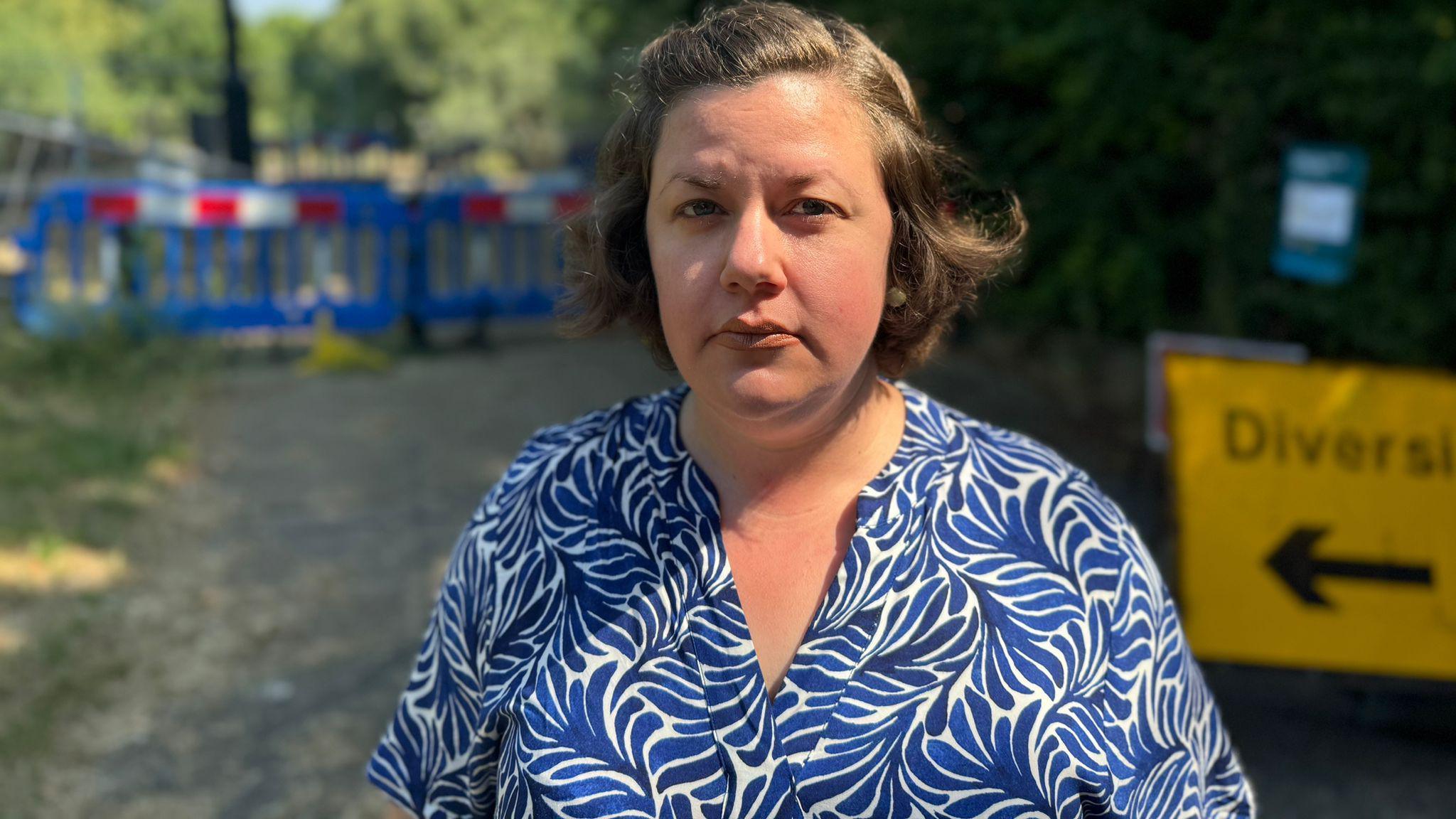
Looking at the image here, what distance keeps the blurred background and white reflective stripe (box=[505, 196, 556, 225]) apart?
175 mm

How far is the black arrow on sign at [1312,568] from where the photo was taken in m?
3.37

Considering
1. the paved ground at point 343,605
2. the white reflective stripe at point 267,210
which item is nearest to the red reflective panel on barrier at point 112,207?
the white reflective stripe at point 267,210

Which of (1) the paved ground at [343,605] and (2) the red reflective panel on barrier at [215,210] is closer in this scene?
(1) the paved ground at [343,605]

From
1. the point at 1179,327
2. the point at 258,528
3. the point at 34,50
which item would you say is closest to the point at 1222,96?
the point at 1179,327

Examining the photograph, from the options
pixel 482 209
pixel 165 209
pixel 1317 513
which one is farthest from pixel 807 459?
pixel 482 209

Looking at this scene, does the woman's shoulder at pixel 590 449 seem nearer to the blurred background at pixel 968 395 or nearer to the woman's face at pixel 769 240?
the woman's face at pixel 769 240

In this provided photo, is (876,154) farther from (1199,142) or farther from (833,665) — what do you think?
(1199,142)

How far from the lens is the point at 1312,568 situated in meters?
3.39

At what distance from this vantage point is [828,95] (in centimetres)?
155

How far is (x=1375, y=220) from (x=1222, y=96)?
685 millimetres

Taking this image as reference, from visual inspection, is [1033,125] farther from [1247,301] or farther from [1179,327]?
[1247,301]

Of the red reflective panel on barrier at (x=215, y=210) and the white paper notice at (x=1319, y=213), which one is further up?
the white paper notice at (x=1319, y=213)

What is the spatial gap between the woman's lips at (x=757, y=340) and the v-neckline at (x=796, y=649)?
23cm

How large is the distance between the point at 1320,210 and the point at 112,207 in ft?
25.9
